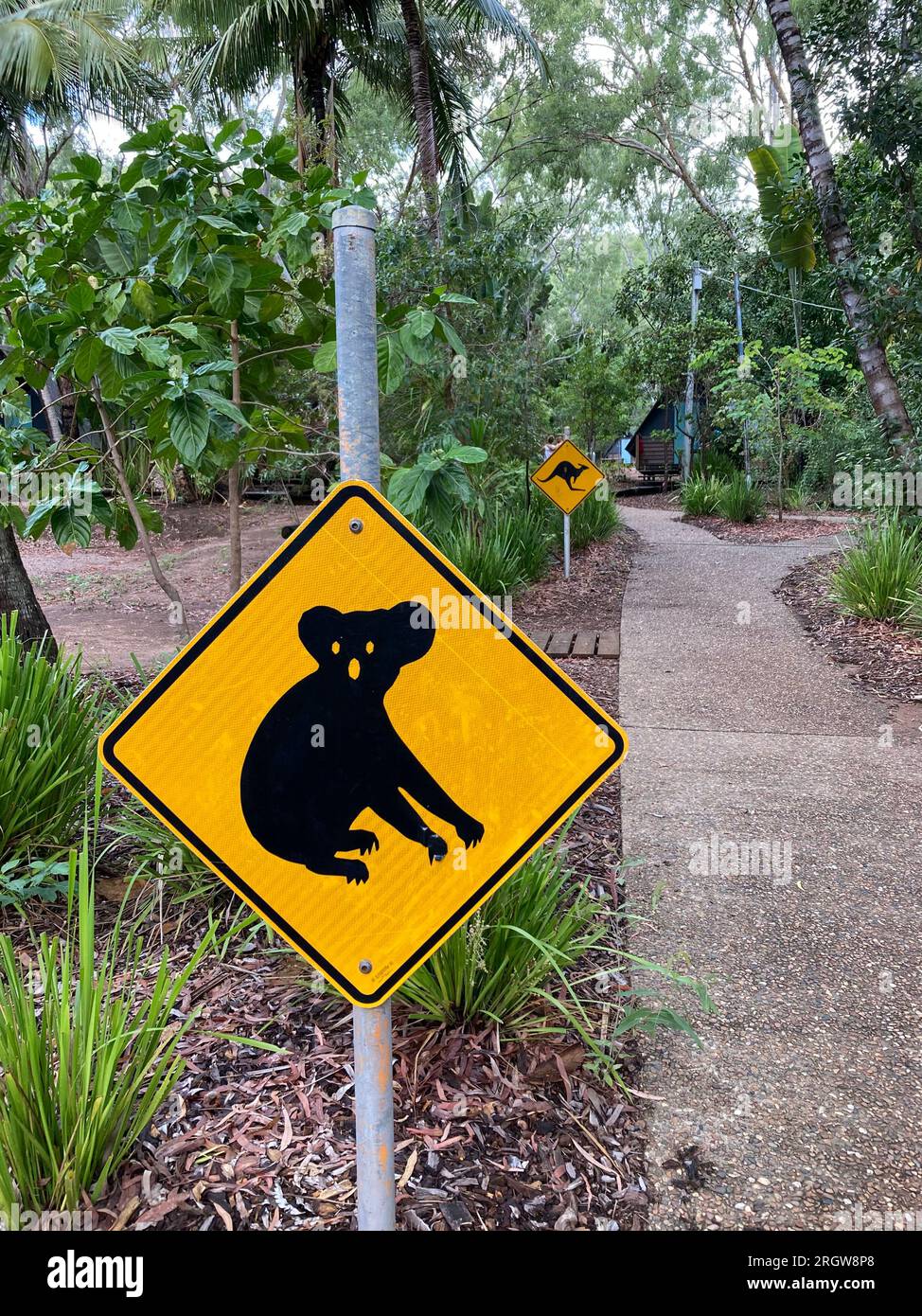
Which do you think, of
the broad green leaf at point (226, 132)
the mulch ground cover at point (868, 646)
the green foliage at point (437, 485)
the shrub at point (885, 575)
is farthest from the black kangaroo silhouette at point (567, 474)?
the green foliage at point (437, 485)

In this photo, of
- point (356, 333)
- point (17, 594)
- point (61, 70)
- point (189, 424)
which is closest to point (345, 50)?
point (61, 70)

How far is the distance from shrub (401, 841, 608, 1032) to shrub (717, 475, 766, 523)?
14.3m

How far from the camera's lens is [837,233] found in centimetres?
874

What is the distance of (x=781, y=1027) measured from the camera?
278 cm

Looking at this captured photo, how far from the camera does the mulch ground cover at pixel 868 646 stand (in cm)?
651

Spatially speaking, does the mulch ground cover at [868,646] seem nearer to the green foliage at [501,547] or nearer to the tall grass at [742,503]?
the green foliage at [501,547]

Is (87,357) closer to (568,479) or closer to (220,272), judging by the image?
(220,272)

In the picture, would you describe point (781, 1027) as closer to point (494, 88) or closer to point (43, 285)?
point (43, 285)

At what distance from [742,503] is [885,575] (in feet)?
27.9

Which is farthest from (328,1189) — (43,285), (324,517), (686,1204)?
(43,285)

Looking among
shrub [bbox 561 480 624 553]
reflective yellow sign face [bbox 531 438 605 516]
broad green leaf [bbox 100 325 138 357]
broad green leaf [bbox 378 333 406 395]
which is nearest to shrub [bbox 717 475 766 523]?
shrub [bbox 561 480 624 553]

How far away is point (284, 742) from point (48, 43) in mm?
20970

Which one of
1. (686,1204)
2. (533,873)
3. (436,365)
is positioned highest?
(436,365)

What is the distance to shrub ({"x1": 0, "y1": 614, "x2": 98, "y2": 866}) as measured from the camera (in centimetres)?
319
